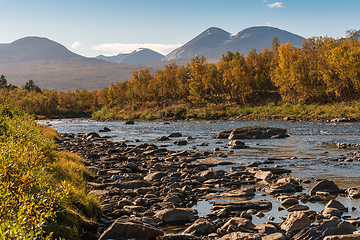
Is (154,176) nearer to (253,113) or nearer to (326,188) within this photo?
(326,188)

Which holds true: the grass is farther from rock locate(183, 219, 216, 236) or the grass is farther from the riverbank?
rock locate(183, 219, 216, 236)

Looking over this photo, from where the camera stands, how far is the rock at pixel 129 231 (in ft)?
25.6

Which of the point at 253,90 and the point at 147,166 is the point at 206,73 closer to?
the point at 253,90

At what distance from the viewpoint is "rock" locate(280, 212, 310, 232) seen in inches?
332

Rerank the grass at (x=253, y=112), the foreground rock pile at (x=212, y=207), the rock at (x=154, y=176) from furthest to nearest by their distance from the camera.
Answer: the grass at (x=253, y=112) < the rock at (x=154, y=176) < the foreground rock pile at (x=212, y=207)

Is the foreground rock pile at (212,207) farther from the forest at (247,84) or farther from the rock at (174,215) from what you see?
the forest at (247,84)

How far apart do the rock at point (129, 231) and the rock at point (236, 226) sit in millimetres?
1779

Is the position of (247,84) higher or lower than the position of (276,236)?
higher

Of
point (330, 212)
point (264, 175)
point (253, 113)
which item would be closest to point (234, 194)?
point (264, 175)

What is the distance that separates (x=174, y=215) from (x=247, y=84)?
8496cm

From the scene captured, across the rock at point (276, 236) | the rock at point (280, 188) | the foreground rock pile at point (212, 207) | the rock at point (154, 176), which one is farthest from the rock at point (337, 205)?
the rock at point (154, 176)

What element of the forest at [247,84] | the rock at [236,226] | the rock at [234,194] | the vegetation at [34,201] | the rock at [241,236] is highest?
the forest at [247,84]

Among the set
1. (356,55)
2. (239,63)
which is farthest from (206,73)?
(356,55)

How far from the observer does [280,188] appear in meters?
12.4
